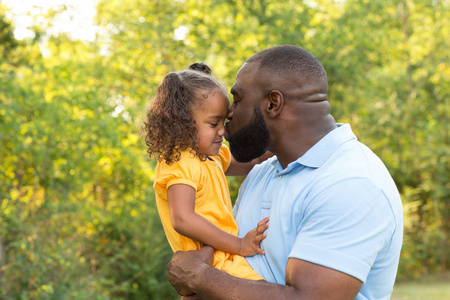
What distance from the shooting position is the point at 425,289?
35.6 ft

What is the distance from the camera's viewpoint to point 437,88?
14.6m

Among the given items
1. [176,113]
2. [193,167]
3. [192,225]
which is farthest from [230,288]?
[176,113]

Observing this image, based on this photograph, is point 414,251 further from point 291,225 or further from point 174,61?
point 291,225

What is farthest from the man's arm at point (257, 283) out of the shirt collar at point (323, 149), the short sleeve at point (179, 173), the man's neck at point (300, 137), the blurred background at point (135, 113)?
the blurred background at point (135, 113)

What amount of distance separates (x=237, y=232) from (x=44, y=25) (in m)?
8.71

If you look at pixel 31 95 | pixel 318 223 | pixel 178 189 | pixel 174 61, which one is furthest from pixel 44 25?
pixel 318 223

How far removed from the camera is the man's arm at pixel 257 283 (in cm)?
192

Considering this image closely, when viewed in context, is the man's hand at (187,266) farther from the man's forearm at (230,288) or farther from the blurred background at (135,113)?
the blurred background at (135,113)

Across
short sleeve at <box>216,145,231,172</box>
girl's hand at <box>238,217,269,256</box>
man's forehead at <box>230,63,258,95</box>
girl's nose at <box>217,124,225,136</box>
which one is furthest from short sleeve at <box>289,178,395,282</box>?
short sleeve at <box>216,145,231,172</box>

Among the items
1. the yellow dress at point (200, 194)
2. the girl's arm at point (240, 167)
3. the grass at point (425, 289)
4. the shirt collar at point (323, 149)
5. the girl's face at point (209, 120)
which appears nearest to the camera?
the shirt collar at point (323, 149)

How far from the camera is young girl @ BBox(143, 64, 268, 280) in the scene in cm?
247

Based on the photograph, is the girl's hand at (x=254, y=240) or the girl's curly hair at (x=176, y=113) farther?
the girl's curly hair at (x=176, y=113)

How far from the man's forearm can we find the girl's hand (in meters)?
0.17

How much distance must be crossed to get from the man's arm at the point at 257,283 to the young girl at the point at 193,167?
0.12m
